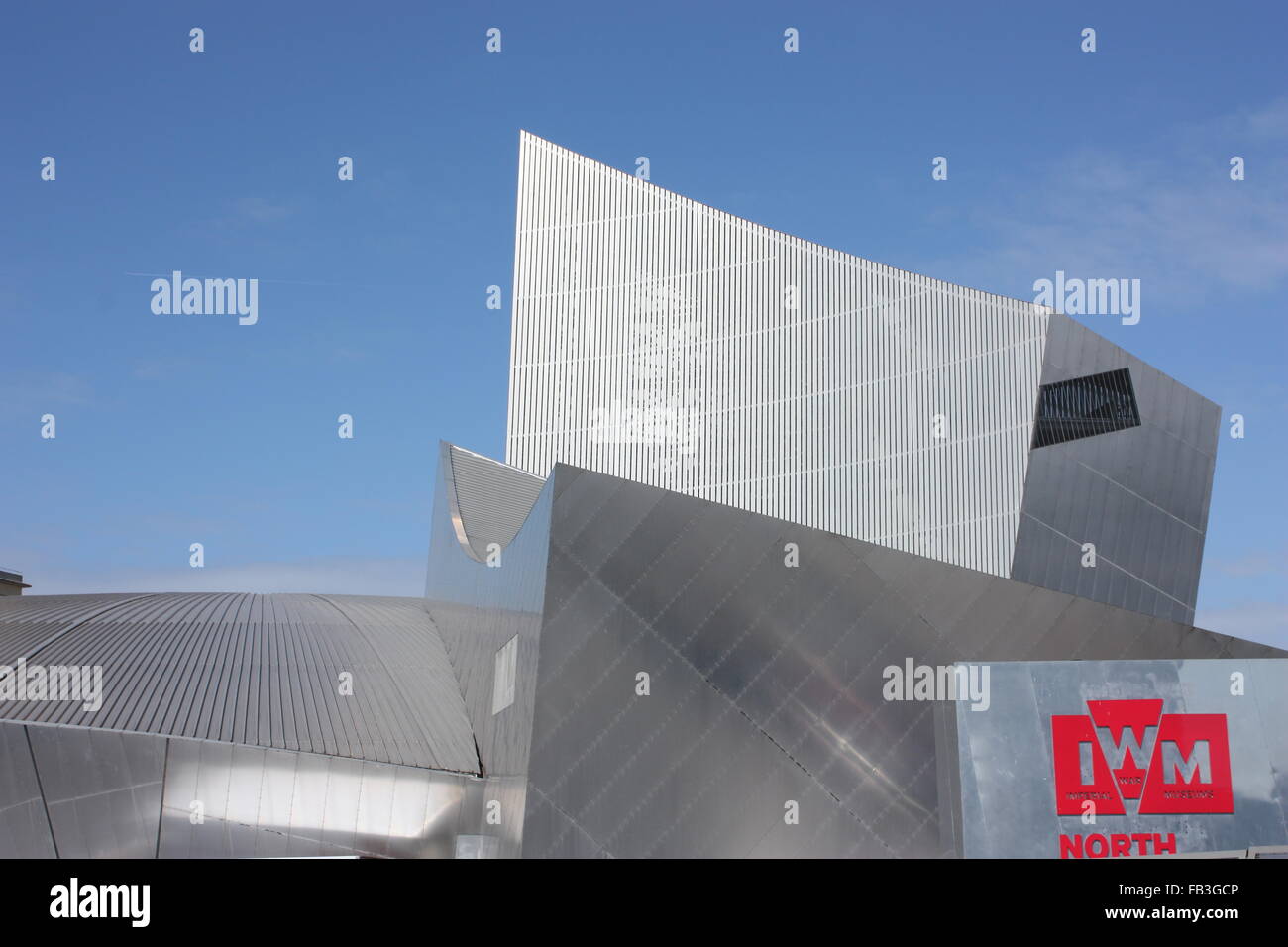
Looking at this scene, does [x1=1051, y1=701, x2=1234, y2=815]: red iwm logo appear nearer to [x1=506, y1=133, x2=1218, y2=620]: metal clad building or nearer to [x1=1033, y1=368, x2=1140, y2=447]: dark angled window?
[x1=506, y1=133, x2=1218, y2=620]: metal clad building

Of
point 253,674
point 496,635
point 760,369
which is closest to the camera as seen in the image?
point 496,635

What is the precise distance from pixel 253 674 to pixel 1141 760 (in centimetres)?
1867

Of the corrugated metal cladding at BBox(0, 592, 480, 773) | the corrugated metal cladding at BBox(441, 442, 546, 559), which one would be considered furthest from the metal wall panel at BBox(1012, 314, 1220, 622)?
the corrugated metal cladding at BBox(0, 592, 480, 773)

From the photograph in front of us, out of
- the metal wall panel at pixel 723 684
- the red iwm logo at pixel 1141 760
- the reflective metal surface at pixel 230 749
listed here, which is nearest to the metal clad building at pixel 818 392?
the metal wall panel at pixel 723 684

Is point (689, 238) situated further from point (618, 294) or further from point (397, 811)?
point (397, 811)

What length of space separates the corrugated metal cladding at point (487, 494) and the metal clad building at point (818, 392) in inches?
116

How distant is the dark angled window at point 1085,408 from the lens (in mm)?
32281

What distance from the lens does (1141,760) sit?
15180mm

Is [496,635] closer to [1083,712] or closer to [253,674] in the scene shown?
[253,674]

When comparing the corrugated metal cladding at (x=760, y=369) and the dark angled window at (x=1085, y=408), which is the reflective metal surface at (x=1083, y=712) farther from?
the dark angled window at (x=1085, y=408)

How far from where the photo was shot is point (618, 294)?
45.5 metres

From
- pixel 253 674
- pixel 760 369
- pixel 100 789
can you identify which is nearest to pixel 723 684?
pixel 100 789

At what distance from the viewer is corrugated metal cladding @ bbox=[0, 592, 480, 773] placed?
78.6 ft
